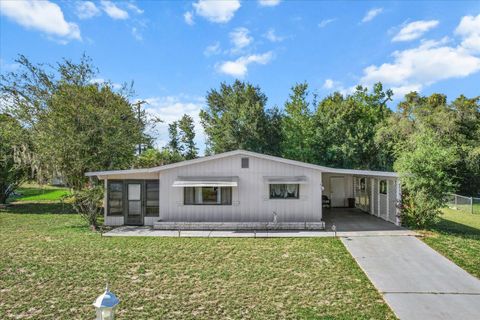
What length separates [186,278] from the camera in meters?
8.55

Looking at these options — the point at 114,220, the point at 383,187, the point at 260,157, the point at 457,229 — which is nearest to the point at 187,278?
the point at 260,157

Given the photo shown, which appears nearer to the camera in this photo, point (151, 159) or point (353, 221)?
point (353, 221)

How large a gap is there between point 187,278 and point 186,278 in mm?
26

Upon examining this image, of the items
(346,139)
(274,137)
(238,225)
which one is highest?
(274,137)

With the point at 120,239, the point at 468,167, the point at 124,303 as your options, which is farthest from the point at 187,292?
the point at 468,167

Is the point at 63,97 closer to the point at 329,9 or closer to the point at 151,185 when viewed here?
the point at 151,185

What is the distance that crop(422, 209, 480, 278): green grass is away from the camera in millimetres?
9973

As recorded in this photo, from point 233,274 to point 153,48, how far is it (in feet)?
42.5

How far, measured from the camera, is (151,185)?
15594 mm

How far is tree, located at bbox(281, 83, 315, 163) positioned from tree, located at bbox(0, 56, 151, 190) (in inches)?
683

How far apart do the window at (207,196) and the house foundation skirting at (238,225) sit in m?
0.98

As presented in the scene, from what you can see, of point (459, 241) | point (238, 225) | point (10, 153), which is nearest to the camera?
point (459, 241)

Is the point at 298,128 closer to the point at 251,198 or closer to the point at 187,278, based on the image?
the point at 251,198

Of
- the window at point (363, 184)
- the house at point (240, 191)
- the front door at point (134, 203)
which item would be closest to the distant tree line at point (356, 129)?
the window at point (363, 184)
